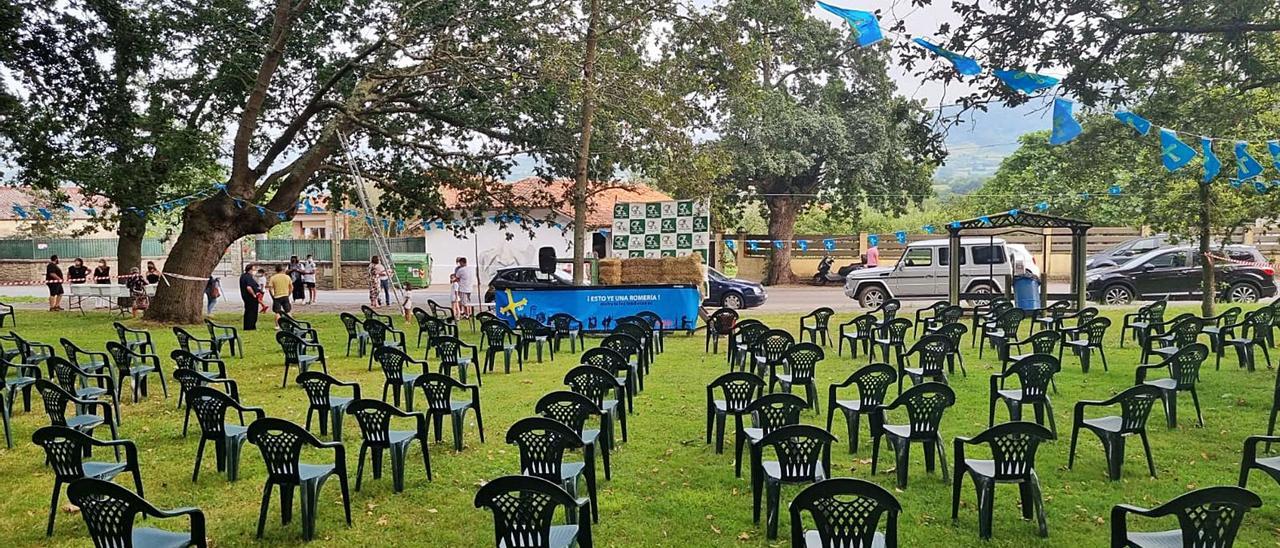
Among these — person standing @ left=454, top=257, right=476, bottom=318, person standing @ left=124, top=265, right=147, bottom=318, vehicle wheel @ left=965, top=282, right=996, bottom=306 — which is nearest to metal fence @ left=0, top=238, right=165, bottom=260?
person standing @ left=124, top=265, right=147, bottom=318

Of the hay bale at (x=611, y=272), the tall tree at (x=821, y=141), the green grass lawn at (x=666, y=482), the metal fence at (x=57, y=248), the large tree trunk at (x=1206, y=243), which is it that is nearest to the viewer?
the green grass lawn at (x=666, y=482)

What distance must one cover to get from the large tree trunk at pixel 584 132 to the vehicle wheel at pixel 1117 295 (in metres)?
12.1

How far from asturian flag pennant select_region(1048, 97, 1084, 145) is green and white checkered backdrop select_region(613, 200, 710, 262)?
9.21m

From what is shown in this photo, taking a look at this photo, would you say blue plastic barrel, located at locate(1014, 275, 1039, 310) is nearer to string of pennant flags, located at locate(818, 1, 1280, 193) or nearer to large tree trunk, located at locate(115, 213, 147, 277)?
string of pennant flags, located at locate(818, 1, 1280, 193)

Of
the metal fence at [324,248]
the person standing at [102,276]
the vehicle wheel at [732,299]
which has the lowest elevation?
the vehicle wheel at [732,299]

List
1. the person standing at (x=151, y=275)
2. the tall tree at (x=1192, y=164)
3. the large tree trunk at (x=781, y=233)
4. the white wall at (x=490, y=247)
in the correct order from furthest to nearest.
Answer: the white wall at (x=490, y=247) → the large tree trunk at (x=781, y=233) → the person standing at (x=151, y=275) → the tall tree at (x=1192, y=164)

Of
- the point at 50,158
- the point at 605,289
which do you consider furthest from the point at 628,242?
the point at 50,158

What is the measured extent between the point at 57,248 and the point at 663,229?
31.2m

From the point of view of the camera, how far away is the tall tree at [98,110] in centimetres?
1503

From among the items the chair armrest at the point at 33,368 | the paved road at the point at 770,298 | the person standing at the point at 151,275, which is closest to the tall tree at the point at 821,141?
the paved road at the point at 770,298

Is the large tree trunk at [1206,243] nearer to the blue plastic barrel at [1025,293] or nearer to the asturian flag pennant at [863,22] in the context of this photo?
the blue plastic barrel at [1025,293]

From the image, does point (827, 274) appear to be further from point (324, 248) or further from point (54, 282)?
point (54, 282)

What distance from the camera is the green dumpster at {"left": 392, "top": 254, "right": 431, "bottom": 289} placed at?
108ft

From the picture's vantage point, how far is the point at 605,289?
16125 mm
